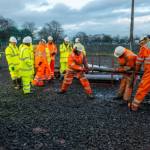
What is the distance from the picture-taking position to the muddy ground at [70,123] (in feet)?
20.0

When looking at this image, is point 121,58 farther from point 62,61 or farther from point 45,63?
point 62,61

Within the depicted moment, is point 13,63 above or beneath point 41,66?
above

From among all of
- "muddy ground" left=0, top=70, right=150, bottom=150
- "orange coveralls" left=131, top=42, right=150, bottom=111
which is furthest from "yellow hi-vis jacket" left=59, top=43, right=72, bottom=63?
"orange coveralls" left=131, top=42, right=150, bottom=111

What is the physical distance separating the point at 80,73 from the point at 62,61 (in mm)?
4489

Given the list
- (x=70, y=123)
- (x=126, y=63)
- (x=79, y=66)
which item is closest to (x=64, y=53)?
(x=79, y=66)

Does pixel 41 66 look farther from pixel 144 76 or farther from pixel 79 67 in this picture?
pixel 144 76

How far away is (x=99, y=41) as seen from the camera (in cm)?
3681

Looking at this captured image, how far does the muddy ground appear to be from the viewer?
6.10 m

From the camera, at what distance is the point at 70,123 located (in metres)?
7.44

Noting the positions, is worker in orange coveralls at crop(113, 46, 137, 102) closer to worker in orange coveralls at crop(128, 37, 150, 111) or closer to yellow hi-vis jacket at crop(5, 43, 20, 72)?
worker in orange coveralls at crop(128, 37, 150, 111)

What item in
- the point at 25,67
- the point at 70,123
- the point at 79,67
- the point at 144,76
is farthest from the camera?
the point at 25,67

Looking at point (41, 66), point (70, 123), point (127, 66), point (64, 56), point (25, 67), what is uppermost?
point (127, 66)

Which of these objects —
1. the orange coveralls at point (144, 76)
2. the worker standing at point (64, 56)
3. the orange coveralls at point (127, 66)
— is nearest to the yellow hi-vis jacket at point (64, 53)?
the worker standing at point (64, 56)

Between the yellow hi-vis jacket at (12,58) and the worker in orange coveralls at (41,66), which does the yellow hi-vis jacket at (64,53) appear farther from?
the yellow hi-vis jacket at (12,58)
